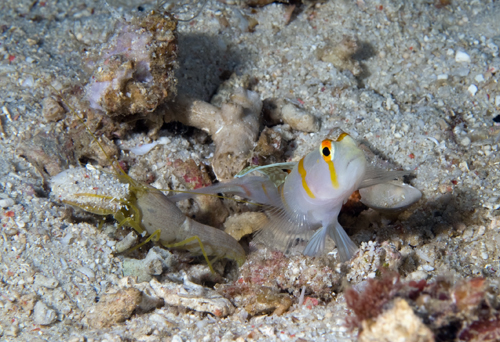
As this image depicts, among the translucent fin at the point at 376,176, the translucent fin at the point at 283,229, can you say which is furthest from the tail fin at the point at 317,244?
the translucent fin at the point at 376,176

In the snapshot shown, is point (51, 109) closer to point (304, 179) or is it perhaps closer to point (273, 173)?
point (273, 173)

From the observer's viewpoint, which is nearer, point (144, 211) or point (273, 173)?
point (144, 211)

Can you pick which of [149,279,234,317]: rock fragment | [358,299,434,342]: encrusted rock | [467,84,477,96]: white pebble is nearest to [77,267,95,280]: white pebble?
[149,279,234,317]: rock fragment

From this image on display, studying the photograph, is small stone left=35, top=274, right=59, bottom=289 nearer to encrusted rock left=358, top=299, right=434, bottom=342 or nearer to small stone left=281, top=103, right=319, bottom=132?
encrusted rock left=358, top=299, right=434, bottom=342

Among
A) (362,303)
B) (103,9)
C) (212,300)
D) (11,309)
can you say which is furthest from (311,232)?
(103,9)

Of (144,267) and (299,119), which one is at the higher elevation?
(299,119)

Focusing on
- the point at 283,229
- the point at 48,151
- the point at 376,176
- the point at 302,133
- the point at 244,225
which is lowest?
the point at 244,225

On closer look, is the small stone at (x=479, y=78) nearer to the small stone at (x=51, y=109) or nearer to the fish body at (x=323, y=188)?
the fish body at (x=323, y=188)

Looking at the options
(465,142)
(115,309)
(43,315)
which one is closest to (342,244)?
(115,309)
